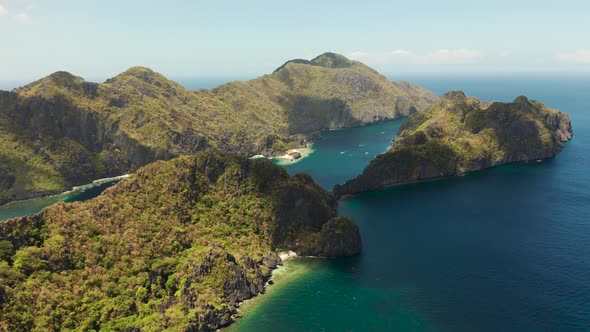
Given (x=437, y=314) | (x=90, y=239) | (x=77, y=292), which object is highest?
(x=90, y=239)

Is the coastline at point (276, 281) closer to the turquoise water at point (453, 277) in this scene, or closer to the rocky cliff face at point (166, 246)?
the turquoise water at point (453, 277)

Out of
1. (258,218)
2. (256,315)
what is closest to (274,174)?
(258,218)

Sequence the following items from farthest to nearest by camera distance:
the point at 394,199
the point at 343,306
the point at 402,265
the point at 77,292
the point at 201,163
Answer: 1. the point at 394,199
2. the point at 201,163
3. the point at 402,265
4. the point at 343,306
5. the point at 77,292

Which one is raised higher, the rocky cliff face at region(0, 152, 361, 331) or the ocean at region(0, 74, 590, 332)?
the rocky cliff face at region(0, 152, 361, 331)

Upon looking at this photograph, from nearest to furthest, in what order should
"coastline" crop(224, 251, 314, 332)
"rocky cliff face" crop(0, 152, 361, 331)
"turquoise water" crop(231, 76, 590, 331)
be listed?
1. "rocky cliff face" crop(0, 152, 361, 331)
2. "turquoise water" crop(231, 76, 590, 331)
3. "coastline" crop(224, 251, 314, 332)

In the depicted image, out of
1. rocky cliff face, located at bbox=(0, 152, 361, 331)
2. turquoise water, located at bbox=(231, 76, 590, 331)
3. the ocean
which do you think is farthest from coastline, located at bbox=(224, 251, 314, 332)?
rocky cliff face, located at bbox=(0, 152, 361, 331)

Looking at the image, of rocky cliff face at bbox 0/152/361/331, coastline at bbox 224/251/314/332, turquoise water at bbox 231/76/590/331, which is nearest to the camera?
rocky cliff face at bbox 0/152/361/331

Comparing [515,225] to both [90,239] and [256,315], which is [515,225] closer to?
[256,315]

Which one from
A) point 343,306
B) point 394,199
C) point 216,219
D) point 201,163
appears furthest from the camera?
point 394,199

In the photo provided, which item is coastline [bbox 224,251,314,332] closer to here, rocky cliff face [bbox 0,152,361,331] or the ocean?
the ocean
